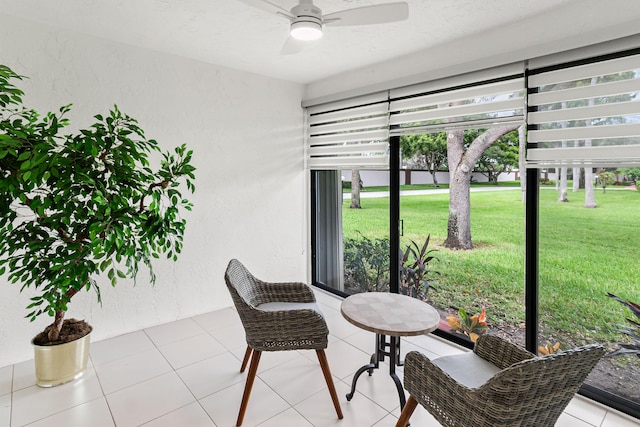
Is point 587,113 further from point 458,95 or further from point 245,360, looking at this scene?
point 245,360

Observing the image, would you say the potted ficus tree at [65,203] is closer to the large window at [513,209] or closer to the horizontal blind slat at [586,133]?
the large window at [513,209]

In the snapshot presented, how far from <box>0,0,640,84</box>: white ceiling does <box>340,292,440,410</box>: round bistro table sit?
6.20ft

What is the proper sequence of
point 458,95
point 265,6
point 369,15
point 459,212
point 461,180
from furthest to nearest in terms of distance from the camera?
point 459,212 → point 461,180 → point 458,95 → point 369,15 → point 265,6

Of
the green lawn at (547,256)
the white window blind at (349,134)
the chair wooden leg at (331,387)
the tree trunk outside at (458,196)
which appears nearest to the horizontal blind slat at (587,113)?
the green lawn at (547,256)

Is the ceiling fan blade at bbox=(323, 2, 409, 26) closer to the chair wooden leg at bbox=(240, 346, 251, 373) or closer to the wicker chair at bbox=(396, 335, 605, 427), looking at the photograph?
the wicker chair at bbox=(396, 335, 605, 427)

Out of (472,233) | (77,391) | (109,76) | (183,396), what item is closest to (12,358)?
(77,391)

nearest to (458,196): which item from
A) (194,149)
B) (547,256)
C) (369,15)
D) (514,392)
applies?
(547,256)

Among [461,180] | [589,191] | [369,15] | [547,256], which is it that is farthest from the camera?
[461,180]

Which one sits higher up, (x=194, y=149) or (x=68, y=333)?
(x=194, y=149)

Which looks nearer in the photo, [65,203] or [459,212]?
[65,203]

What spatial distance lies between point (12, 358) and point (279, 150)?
9.54 feet

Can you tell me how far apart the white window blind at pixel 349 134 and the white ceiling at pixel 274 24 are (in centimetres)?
45

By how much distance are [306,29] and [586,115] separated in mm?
1756

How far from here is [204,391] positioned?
7.37 ft
